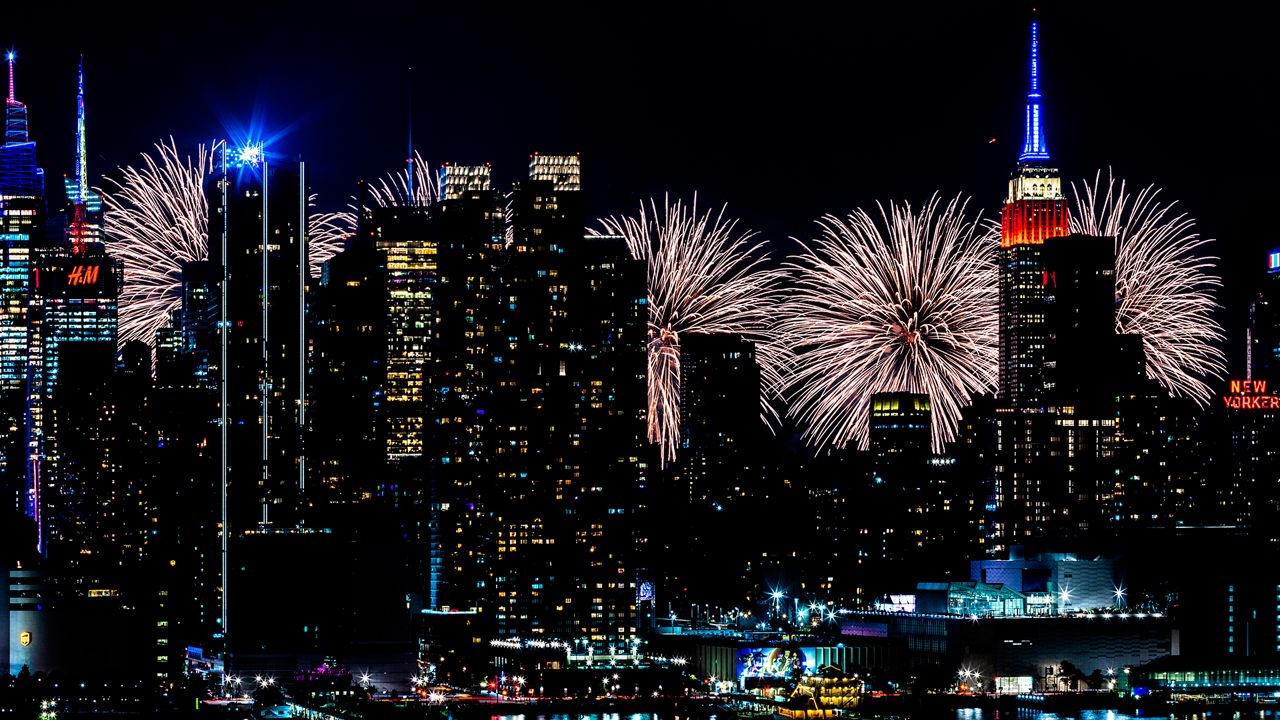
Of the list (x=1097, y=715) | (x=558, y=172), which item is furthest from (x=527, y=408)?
(x=1097, y=715)

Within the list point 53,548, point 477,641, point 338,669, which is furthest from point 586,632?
point 53,548

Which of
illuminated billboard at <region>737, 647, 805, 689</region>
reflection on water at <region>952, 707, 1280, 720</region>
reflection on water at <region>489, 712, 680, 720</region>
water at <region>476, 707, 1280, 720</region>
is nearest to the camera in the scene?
reflection on water at <region>489, 712, 680, 720</region>

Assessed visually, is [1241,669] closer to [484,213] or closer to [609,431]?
[609,431]

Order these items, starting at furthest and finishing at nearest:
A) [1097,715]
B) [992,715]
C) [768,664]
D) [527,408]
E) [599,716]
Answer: [527,408] < [768,664] < [992,715] < [1097,715] < [599,716]

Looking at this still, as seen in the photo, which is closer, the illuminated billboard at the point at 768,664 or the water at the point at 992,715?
the water at the point at 992,715

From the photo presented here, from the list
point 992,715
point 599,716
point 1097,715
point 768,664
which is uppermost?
point 768,664

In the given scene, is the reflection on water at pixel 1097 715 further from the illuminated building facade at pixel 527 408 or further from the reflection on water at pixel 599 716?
the illuminated building facade at pixel 527 408

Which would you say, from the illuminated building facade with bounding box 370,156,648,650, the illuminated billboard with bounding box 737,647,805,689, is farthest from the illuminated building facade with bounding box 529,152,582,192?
the illuminated billboard with bounding box 737,647,805,689

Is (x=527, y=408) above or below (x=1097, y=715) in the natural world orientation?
above

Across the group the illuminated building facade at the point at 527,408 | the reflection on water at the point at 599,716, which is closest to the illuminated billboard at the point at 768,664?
the illuminated building facade at the point at 527,408

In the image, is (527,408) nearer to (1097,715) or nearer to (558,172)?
(558,172)

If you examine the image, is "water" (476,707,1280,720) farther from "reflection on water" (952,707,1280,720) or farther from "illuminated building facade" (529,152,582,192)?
"illuminated building facade" (529,152,582,192)
